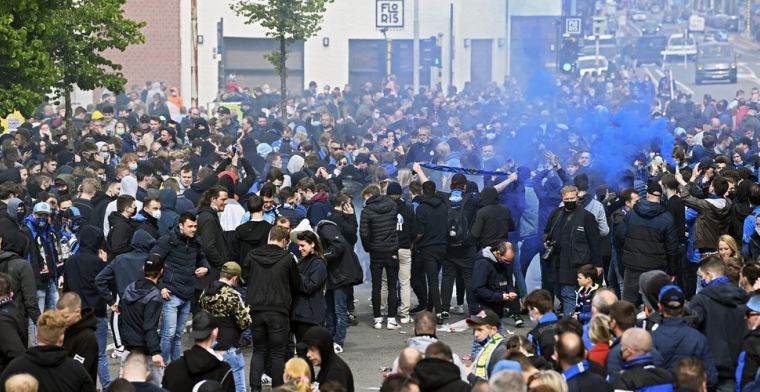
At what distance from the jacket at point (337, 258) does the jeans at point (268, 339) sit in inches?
82.0

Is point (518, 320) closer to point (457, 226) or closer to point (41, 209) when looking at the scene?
point (457, 226)

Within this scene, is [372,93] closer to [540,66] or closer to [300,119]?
[300,119]

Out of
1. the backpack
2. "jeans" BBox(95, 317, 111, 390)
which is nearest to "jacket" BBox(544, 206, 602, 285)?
the backpack

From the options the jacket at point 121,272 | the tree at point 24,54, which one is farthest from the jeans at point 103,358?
the tree at point 24,54

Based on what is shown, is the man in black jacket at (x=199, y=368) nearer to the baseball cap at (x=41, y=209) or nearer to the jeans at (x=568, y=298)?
the baseball cap at (x=41, y=209)

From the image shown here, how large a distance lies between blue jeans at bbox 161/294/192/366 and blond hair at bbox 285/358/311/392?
4346mm

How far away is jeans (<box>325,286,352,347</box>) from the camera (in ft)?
49.8

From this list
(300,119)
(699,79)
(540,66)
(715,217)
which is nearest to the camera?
(715,217)

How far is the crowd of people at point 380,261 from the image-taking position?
9727 millimetres

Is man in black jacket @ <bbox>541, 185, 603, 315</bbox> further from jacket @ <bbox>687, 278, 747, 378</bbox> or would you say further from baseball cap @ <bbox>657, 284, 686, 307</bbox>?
baseball cap @ <bbox>657, 284, 686, 307</bbox>

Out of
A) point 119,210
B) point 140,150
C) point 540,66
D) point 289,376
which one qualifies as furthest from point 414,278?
point 540,66

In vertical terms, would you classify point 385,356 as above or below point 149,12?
below

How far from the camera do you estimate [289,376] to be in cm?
909

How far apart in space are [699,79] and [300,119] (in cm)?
2950
